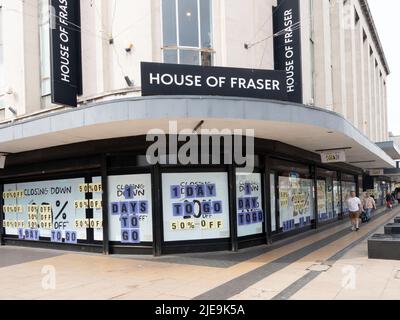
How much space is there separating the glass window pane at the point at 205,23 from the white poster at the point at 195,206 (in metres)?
3.78

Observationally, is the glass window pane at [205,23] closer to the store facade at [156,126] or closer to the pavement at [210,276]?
the store facade at [156,126]

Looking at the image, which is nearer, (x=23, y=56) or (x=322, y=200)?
(x=23, y=56)

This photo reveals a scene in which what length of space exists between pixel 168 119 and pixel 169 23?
4103 millimetres

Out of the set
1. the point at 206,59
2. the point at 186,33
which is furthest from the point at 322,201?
the point at 186,33

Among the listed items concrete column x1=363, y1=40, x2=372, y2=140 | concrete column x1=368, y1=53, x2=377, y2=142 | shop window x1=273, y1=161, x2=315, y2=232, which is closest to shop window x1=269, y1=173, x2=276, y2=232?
shop window x1=273, y1=161, x2=315, y2=232

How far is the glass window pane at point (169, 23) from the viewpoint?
1195 centimetres

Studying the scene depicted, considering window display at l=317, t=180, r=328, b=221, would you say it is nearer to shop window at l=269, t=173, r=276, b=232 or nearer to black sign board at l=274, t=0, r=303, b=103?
shop window at l=269, t=173, r=276, b=232

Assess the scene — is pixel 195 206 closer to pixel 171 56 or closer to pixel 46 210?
pixel 171 56

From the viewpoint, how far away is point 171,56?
1190cm

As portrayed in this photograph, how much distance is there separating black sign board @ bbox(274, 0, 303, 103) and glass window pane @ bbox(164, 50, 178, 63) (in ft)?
11.5

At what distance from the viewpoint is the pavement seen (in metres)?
7.27

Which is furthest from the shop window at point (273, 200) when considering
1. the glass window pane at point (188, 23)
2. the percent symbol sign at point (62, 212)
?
the percent symbol sign at point (62, 212)
